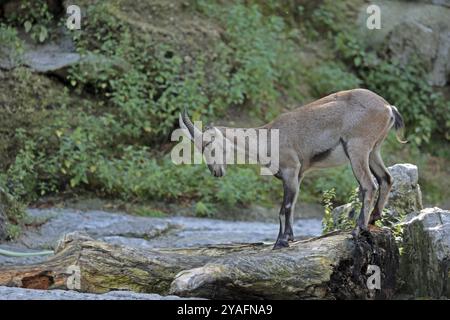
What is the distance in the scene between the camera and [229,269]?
815cm

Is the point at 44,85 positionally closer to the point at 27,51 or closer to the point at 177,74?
the point at 27,51

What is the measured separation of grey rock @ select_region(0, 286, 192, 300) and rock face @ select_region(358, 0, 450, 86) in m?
12.7

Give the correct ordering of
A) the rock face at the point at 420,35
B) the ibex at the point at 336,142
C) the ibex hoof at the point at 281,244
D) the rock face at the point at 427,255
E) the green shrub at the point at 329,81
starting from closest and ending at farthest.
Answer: the ibex hoof at the point at 281,244, the rock face at the point at 427,255, the ibex at the point at 336,142, the green shrub at the point at 329,81, the rock face at the point at 420,35

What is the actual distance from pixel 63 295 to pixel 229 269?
1511 mm

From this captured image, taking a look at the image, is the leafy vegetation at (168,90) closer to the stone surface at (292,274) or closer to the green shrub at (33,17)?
the green shrub at (33,17)

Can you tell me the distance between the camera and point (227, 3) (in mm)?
19312

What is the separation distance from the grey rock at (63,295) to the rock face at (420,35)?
12677mm

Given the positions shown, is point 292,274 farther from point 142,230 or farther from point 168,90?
point 168,90

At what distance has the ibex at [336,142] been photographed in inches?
365

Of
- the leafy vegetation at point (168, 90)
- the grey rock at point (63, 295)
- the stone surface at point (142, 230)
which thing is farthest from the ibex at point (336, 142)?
the leafy vegetation at point (168, 90)

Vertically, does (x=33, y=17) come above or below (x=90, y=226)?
above

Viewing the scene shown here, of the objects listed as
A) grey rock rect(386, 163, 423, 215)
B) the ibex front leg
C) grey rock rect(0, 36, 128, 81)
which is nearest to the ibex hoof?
the ibex front leg

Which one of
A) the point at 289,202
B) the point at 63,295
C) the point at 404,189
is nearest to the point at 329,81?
the point at 404,189

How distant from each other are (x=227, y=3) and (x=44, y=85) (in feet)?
16.2
